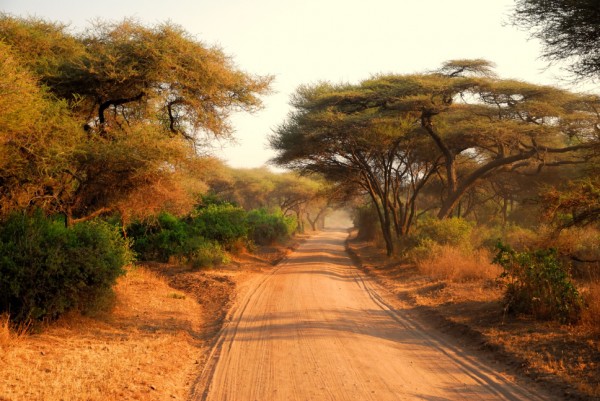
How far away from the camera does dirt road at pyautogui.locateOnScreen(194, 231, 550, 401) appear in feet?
18.0

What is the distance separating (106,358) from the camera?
21.0 ft

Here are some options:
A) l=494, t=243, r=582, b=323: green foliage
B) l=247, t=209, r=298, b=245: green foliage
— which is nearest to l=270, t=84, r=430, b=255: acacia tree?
l=247, t=209, r=298, b=245: green foliage

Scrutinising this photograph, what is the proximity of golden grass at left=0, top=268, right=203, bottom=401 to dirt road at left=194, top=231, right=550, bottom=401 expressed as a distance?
494 mm

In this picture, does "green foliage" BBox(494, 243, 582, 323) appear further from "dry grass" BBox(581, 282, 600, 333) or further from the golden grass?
the golden grass

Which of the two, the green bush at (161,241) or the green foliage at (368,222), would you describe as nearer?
the green bush at (161,241)

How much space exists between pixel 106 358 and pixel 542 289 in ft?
23.0

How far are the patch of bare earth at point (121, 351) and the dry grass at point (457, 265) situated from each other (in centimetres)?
627

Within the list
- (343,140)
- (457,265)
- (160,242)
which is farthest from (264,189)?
(457,265)

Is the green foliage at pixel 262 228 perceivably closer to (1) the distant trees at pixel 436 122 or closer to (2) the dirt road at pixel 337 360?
(1) the distant trees at pixel 436 122

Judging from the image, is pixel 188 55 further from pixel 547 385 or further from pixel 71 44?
pixel 547 385

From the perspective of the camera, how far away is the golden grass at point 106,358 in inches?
204

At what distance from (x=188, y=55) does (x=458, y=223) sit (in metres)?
12.3

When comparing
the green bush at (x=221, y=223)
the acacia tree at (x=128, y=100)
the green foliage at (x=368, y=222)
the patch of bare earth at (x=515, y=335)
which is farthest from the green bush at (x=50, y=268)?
the green foliage at (x=368, y=222)

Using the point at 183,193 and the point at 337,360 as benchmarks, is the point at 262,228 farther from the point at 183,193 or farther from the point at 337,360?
the point at 337,360
